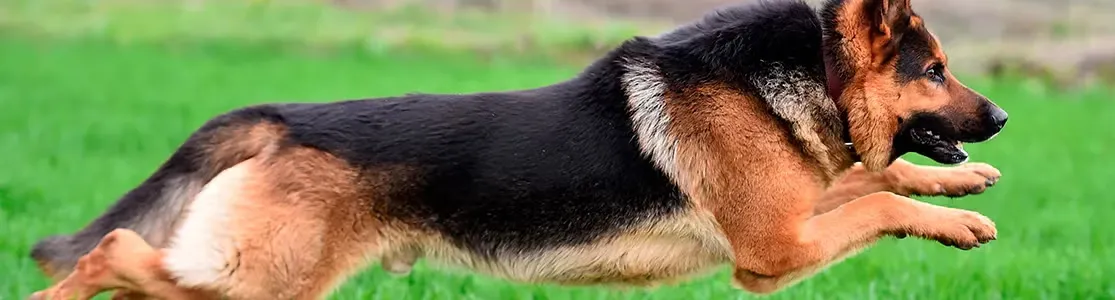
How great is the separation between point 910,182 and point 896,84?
753mm

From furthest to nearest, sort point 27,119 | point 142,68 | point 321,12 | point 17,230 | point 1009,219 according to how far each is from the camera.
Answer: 1. point 321,12
2. point 142,68
3. point 27,119
4. point 1009,219
5. point 17,230

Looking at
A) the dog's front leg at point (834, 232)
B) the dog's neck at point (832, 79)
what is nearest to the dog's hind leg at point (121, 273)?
the dog's front leg at point (834, 232)

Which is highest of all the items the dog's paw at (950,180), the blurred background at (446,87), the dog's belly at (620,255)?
the dog's paw at (950,180)

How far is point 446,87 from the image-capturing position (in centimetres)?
1839

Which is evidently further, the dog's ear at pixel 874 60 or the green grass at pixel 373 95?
the green grass at pixel 373 95

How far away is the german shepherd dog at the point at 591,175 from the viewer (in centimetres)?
500

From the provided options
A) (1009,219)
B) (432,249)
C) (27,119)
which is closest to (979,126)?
(432,249)

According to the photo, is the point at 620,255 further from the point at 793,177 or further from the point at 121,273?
the point at 121,273

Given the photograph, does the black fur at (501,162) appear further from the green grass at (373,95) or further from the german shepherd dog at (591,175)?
the green grass at (373,95)

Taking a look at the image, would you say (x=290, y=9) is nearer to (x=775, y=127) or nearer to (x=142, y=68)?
(x=142, y=68)

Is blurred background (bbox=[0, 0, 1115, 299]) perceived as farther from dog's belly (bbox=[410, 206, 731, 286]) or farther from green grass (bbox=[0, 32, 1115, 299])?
dog's belly (bbox=[410, 206, 731, 286])

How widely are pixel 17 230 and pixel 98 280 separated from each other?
342 centimetres

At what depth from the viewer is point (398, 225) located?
199 inches

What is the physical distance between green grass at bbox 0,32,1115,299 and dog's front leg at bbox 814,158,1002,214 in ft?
2.90
